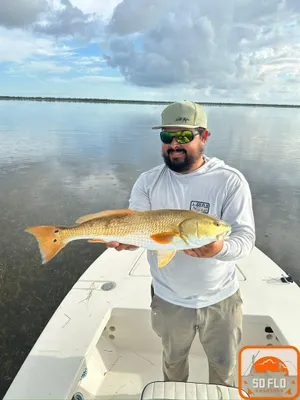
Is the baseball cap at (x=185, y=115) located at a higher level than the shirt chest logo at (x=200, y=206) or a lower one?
higher

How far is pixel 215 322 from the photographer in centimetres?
317

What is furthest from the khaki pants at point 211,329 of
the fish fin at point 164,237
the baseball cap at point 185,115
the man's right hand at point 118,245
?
the baseball cap at point 185,115

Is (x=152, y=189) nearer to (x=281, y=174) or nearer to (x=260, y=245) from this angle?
(x=260, y=245)

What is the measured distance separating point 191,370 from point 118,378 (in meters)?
1.07

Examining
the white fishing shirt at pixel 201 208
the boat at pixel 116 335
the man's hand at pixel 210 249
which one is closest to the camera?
the man's hand at pixel 210 249

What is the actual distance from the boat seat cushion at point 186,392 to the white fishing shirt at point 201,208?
0.76 m

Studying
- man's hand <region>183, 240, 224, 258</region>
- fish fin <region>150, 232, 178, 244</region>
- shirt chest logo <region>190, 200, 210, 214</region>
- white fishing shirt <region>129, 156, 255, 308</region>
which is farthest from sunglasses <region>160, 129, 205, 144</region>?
man's hand <region>183, 240, 224, 258</region>

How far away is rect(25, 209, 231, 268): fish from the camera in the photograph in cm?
263

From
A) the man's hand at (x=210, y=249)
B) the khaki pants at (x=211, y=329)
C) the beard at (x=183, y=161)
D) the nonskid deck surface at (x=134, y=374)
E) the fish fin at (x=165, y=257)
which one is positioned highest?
the beard at (x=183, y=161)

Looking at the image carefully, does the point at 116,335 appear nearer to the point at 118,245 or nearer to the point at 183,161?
the point at 118,245

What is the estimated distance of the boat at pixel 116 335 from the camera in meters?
3.30

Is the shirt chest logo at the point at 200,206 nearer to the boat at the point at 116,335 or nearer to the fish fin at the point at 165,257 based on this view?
the fish fin at the point at 165,257

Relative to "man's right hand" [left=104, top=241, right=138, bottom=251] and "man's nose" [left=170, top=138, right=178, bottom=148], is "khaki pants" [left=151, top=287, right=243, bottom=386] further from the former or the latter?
"man's nose" [left=170, top=138, right=178, bottom=148]

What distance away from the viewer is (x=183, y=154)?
3.06m
